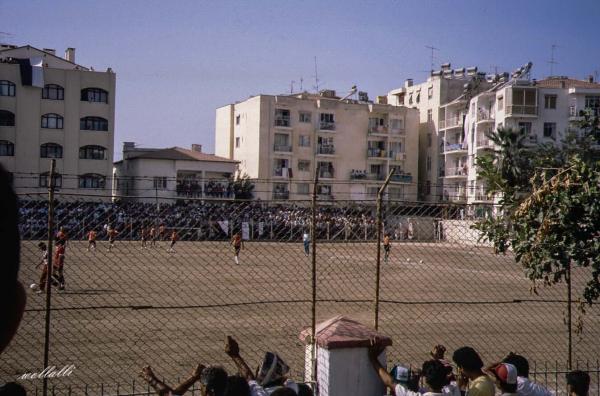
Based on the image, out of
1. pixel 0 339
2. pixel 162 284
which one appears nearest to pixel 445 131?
pixel 162 284

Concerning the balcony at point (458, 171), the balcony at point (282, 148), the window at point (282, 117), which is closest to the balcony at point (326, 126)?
the window at point (282, 117)

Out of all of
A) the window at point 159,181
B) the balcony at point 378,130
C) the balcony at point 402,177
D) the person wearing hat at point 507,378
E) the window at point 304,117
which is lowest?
the person wearing hat at point 507,378

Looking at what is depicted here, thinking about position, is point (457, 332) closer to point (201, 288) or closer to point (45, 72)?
point (201, 288)

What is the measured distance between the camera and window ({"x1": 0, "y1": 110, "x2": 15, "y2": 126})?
40031mm

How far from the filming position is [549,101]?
49.7m

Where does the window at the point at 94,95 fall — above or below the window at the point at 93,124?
above

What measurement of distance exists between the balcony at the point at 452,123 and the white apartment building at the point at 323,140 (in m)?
2.69

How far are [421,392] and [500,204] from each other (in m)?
2.45

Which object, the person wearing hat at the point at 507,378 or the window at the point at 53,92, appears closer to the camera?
the person wearing hat at the point at 507,378

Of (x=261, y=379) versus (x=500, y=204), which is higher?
(x=500, y=204)

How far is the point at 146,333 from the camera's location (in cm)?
1032

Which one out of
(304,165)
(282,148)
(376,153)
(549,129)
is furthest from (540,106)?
(282,148)

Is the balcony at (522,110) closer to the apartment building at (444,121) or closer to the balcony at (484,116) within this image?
the balcony at (484,116)

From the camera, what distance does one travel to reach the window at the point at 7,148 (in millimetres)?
39991
